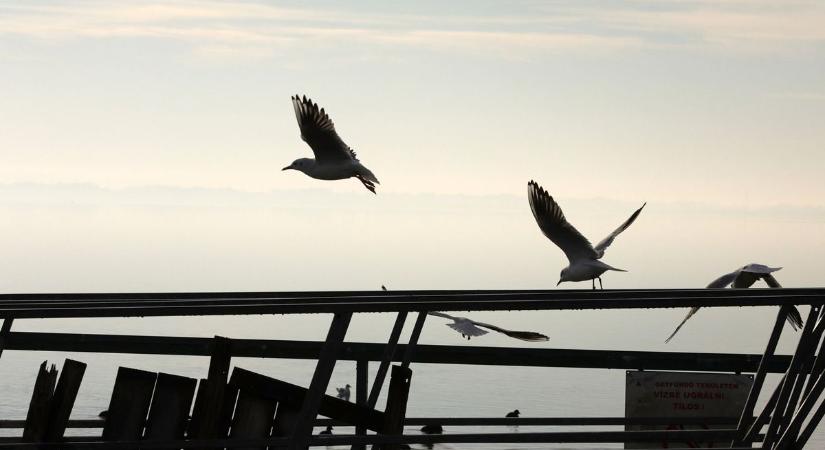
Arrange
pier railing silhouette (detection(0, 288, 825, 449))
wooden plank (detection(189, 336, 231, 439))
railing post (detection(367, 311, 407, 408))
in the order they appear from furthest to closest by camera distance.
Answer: railing post (detection(367, 311, 407, 408)) → wooden plank (detection(189, 336, 231, 439)) → pier railing silhouette (detection(0, 288, 825, 449))

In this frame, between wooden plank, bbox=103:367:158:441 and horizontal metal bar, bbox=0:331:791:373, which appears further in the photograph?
horizontal metal bar, bbox=0:331:791:373

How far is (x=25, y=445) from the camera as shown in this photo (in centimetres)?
465

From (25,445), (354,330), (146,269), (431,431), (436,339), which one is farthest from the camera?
(146,269)

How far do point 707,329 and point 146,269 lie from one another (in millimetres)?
36635

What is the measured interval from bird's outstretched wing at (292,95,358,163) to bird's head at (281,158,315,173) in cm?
14

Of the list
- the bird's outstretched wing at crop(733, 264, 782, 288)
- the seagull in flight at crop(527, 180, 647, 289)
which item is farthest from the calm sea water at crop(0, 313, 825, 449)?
the seagull in flight at crop(527, 180, 647, 289)

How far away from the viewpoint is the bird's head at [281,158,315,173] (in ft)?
47.3

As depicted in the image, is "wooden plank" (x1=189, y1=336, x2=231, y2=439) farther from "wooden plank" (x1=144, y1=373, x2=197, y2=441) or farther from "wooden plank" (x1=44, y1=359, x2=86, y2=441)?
"wooden plank" (x1=44, y1=359, x2=86, y2=441)

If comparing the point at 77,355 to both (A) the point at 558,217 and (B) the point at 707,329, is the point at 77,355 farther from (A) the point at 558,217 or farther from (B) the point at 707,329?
(B) the point at 707,329

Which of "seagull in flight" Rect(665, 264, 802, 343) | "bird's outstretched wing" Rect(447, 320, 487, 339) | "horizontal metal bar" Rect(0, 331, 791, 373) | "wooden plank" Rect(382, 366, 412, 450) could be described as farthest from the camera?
"bird's outstretched wing" Rect(447, 320, 487, 339)

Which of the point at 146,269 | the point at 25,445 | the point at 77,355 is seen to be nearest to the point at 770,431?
the point at 25,445

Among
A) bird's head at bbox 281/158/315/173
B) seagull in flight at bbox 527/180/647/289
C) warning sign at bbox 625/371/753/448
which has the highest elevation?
bird's head at bbox 281/158/315/173

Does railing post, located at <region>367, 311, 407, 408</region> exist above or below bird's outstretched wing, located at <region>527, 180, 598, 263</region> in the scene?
below

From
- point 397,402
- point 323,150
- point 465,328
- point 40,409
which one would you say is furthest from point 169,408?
point 323,150
